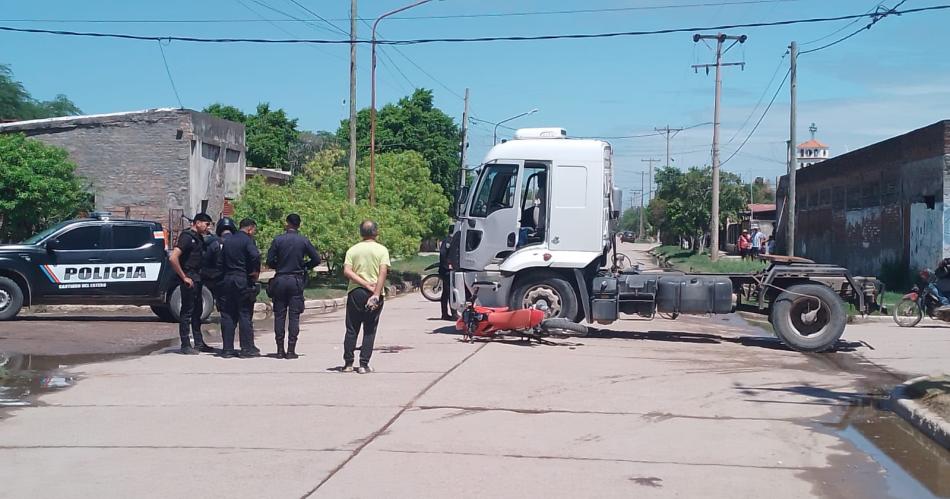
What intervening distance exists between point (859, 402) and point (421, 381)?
4822mm

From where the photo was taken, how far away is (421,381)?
11.5m

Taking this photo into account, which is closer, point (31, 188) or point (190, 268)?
point (190, 268)

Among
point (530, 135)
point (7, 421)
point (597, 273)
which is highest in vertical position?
point (530, 135)

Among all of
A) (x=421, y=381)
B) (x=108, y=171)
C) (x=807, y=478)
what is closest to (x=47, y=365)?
(x=421, y=381)

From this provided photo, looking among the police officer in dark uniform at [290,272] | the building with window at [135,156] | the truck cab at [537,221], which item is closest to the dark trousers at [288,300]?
the police officer in dark uniform at [290,272]

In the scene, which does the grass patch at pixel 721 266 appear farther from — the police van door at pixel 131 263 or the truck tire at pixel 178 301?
the police van door at pixel 131 263

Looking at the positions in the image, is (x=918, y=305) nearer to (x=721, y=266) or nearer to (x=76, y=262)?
(x=76, y=262)

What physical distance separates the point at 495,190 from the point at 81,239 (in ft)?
24.6

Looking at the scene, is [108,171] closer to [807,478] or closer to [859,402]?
[859,402]

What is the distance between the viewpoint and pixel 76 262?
17688mm

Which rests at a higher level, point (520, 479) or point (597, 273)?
point (597, 273)

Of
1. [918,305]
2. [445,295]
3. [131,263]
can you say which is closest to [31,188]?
[131,263]

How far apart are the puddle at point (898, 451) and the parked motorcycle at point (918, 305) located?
34.5ft

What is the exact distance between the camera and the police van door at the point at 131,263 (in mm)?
17750
